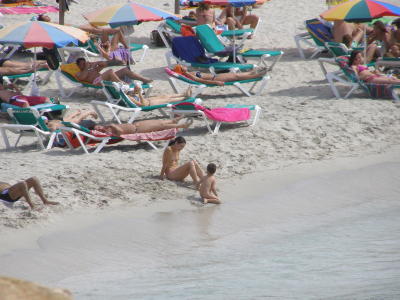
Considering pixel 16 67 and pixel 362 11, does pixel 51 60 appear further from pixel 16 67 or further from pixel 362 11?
pixel 362 11

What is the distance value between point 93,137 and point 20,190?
1858 millimetres

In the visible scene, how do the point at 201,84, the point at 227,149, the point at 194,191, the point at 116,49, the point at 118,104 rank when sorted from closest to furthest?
1. the point at 194,191
2. the point at 227,149
3. the point at 118,104
4. the point at 201,84
5. the point at 116,49

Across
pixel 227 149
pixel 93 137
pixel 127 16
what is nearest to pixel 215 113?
pixel 227 149

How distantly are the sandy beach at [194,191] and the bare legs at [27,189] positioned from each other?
5.4 inches

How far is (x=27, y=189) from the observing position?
7.83 m

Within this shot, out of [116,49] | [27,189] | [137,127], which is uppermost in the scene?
[27,189]

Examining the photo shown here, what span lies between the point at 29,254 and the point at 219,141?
11.8 feet

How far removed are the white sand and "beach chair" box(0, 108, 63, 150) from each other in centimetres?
16

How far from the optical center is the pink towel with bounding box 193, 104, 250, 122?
407 inches

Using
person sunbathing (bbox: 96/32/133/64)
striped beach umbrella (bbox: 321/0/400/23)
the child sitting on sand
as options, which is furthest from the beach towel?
person sunbathing (bbox: 96/32/133/64)

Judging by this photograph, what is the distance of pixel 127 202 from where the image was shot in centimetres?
854

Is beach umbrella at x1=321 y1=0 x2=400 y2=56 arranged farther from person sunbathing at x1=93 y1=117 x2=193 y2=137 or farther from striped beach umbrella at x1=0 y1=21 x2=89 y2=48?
striped beach umbrella at x1=0 y1=21 x2=89 y2=48

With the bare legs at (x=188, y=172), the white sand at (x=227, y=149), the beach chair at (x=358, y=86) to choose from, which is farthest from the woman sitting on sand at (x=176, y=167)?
the beach chair at (x=358, y=86)

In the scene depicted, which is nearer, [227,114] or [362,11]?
[227,114]
